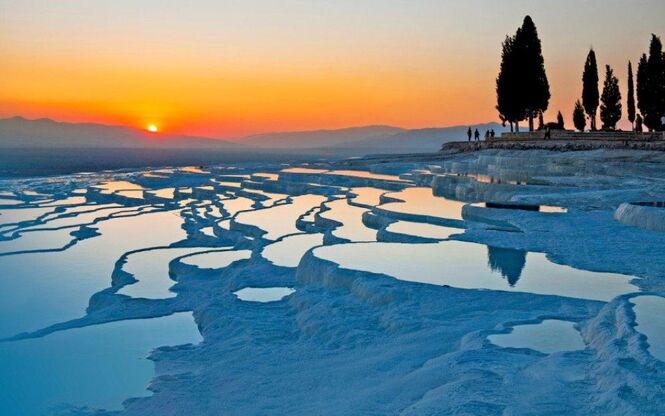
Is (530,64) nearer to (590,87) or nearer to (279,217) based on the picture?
(590,87)

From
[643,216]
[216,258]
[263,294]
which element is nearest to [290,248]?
[216,258]

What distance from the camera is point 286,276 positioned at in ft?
37.1

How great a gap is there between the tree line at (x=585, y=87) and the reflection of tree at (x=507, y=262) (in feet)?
108

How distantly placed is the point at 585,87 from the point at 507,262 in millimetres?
42360

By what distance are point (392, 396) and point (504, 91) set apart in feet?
151

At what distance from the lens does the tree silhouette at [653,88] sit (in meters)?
40.3

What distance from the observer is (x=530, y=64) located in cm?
4600

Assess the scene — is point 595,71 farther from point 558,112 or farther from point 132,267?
point 132,267

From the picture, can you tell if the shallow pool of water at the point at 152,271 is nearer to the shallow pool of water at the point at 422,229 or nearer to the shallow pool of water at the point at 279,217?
the shallow pool of water at the point at 279,217

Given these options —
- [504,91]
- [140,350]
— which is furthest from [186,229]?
[504,91]

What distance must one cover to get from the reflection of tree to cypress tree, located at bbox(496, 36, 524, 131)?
1459 inches

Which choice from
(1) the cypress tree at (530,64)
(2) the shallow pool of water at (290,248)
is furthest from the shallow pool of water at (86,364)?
→ (1) the cypress tree at (530,64)

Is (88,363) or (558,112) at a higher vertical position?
(558,112)

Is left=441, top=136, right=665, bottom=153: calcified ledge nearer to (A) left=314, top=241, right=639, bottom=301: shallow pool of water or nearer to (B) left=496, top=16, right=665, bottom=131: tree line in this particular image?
(B) left=496, top=16, right=665, bottom=131: tree line
